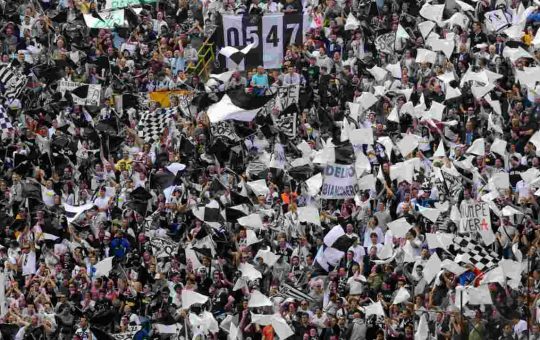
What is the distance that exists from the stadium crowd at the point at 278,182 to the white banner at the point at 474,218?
0.08 meters

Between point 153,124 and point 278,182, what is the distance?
3.65 metres

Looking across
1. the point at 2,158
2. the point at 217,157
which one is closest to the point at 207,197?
the point at 217,157

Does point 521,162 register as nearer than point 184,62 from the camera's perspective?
Yes

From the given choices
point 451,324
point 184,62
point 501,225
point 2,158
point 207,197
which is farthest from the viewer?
point 184,62

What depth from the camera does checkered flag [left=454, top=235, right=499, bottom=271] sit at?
33.5 m

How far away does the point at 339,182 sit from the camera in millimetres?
37000

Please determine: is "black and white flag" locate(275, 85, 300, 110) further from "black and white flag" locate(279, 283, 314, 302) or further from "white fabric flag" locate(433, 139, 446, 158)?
"black and white flag" locate(279, 283, 314, 302)

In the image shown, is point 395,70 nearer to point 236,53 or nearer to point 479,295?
point 236,53

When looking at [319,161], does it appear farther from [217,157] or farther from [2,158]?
[2,158]

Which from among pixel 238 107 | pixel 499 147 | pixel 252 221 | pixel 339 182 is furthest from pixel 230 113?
pixel 499 147

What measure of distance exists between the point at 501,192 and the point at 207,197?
17.3 ft

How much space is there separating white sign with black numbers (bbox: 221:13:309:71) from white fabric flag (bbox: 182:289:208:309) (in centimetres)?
821

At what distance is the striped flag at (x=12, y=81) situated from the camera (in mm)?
42844

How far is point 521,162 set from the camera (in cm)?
3647
